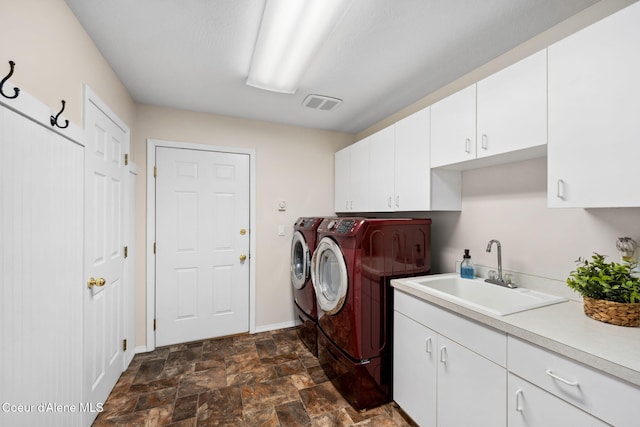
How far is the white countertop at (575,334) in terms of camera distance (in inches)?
32.9

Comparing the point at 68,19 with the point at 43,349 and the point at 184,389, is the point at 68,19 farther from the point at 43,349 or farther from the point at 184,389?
the point at 184,389

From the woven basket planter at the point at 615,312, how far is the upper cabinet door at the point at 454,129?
0.92 m

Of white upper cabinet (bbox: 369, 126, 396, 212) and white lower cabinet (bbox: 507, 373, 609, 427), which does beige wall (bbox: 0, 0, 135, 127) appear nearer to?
white upper cabinet (bbox: 369, 126, 396, 212)

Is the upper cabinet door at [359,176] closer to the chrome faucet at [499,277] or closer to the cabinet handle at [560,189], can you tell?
the chrome faucet at [499,277]

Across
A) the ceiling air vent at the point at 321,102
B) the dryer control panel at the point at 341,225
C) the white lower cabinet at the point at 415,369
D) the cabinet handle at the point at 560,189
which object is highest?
the ceiling air vent at the point at 321,102

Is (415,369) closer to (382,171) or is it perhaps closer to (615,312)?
(615,312)

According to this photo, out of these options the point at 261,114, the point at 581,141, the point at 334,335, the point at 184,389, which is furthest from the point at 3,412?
the point at 261,114

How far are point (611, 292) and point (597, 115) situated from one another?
2.41ft

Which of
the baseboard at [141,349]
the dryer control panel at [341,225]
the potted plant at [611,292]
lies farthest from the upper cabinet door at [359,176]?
the baseboard at [141,349]

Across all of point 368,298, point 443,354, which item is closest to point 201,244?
point 368,298

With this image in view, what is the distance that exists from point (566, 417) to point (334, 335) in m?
1.37

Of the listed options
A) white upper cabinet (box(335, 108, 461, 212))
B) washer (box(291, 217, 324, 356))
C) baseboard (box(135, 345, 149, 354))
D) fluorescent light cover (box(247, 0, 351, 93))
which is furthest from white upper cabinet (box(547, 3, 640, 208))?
baseboard (box(135, 345, 149, 354))

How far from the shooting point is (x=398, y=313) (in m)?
1.79

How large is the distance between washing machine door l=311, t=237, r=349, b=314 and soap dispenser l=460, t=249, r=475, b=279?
34.0 inches
